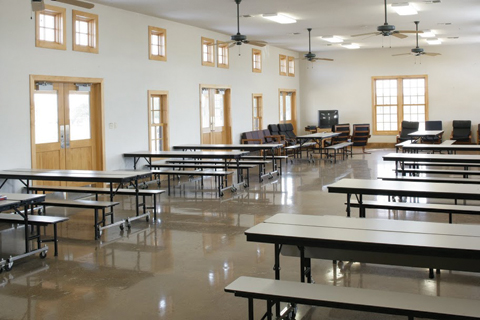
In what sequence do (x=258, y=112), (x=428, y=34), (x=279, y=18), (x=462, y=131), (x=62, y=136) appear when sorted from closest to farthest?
(x=62, y=136)
(x=279, y=18)
(x=428, y=34)
(x=258, y=112)
(x=462, y=131)

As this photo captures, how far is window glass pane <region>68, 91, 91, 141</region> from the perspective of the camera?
902 cm

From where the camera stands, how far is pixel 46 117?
8.47 metres

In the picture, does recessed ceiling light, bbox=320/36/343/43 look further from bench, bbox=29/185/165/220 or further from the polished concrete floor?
bench, bbox=29/185/165/220

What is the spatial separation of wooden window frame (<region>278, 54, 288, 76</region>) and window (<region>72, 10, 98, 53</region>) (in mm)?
8975

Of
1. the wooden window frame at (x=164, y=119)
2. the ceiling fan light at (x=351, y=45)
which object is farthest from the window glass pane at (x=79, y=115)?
the ceiling fan light at (x=351, y=45)

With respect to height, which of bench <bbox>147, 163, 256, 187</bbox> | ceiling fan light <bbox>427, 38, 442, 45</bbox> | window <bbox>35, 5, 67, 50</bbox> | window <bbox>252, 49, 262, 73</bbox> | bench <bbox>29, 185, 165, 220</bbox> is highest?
ceiling fan light <bbox>427, 38, 442, 45</bbox>

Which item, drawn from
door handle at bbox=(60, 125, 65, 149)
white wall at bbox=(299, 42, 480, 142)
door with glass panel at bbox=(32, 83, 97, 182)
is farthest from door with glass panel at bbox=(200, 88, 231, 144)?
white wall at bbox=(299, 42, 480, 142)

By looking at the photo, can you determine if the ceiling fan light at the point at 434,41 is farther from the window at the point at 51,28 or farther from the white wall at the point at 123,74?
the window at the point at 51,28

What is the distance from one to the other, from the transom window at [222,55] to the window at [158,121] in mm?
2596

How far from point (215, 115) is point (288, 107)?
5.65 m

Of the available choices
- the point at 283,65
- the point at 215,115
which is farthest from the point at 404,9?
the point at 283,65

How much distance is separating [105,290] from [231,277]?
Answer: 3.30ft

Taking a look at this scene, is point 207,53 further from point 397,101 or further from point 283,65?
point 397,101

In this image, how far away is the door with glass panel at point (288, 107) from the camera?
17906mm
